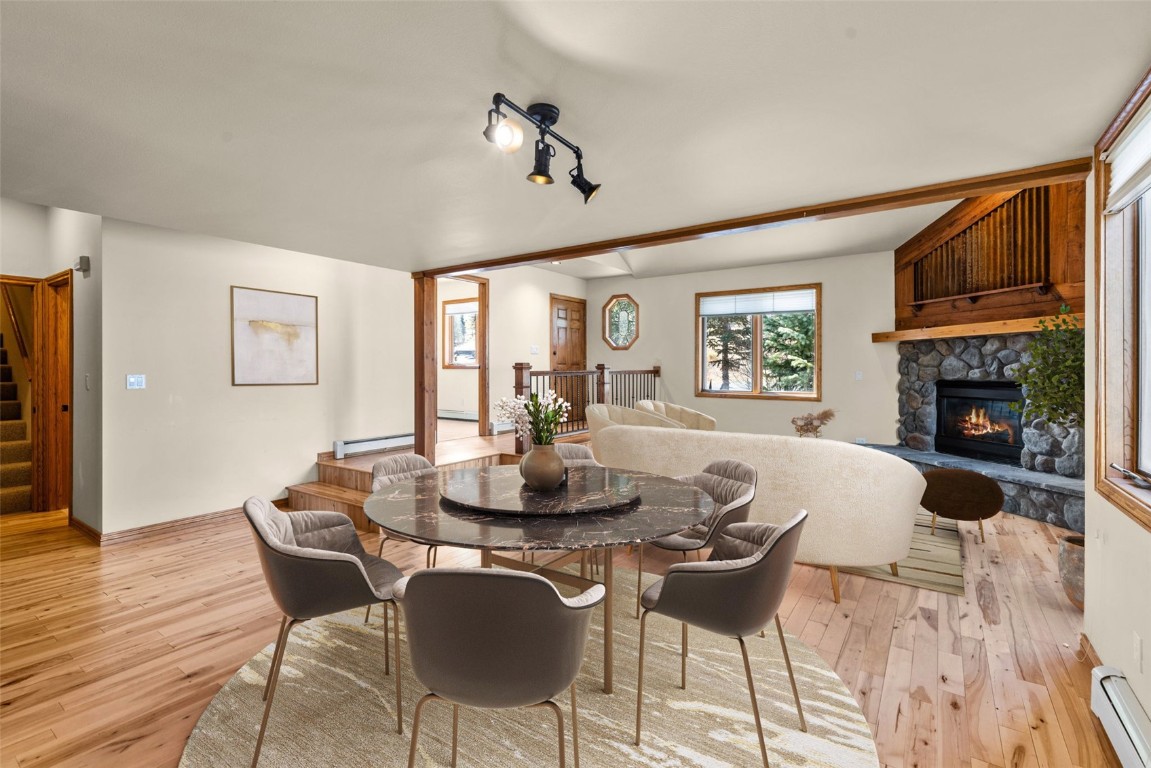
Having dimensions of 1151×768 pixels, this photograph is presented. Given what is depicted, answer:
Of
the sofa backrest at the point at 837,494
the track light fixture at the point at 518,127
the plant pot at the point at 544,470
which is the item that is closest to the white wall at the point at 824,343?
the sofa backrest at the point at 837,494

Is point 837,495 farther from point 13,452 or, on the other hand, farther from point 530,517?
point 13,452

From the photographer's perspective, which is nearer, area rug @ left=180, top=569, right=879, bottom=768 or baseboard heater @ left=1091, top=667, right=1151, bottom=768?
baseboard heater @ left=1091, top=667, right=1151, bottom=768

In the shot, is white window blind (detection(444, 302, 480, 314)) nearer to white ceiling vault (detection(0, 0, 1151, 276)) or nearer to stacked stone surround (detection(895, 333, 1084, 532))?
white ceiling vault (detection(0, 0, 1151, 276))

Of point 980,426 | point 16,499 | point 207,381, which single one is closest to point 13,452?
point 16,499

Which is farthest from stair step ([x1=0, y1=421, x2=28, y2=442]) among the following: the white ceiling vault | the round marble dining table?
the round marble dining table

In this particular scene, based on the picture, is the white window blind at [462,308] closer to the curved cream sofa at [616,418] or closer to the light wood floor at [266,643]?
the curved cream sofa at [616,418]

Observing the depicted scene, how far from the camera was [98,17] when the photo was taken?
154 cm

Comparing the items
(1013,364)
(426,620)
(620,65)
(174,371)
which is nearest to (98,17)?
(620,65)

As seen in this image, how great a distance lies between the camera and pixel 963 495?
3.85 metres

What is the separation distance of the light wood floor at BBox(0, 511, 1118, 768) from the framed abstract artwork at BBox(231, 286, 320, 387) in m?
1.60

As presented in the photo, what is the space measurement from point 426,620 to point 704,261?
6.82m

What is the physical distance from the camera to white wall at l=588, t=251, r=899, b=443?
662cm

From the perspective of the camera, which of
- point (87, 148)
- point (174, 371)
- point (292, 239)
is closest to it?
point (87, 148)

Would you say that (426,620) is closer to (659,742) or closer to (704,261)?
(659,742)
